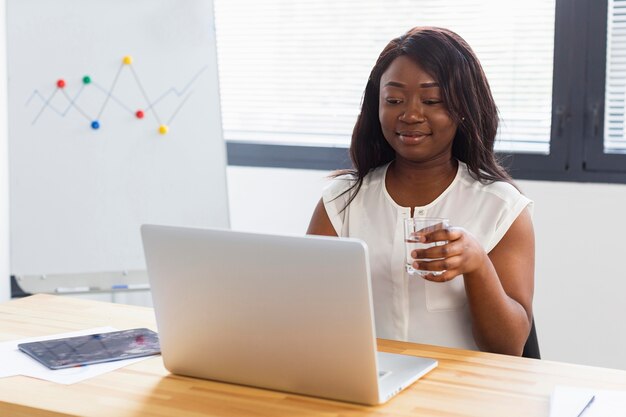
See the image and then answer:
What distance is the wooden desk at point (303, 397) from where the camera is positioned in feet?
4.06

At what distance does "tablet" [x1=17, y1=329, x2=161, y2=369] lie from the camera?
1.49 m

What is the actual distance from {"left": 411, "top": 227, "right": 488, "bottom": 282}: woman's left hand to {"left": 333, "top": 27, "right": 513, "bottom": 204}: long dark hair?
0.41m

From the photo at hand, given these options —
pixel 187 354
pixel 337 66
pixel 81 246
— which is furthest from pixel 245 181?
pixel 187 354

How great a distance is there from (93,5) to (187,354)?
70.8 inches

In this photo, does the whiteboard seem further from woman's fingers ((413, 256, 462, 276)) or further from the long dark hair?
woman's fingers ((413, 256, 462, 276))

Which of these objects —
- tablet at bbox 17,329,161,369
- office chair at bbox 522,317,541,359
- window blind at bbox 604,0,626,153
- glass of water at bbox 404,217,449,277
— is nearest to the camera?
glass of water at bbox 404,217,449,277

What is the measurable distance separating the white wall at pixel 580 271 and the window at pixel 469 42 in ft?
0.30

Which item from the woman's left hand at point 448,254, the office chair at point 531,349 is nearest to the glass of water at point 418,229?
the woman's left hand at point 448,254

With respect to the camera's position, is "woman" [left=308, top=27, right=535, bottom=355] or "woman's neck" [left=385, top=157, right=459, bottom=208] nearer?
"woman" [left=308, top=27, right=535, bottom=355]

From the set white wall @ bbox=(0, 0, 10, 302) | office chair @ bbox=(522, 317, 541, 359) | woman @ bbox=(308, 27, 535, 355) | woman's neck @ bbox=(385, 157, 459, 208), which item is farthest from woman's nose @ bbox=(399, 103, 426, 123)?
white wall @ bbox=(0, 0, 10, 302)

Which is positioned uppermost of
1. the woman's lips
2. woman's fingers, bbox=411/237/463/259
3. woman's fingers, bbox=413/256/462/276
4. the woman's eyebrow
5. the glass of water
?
the woman's eyebrow

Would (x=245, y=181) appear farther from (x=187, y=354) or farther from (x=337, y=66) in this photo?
(x=187, y=354)

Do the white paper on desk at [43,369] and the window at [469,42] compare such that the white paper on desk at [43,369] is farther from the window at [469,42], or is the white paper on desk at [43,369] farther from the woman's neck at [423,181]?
the window at [469,42]

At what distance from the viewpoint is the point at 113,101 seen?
2855 millimetres
